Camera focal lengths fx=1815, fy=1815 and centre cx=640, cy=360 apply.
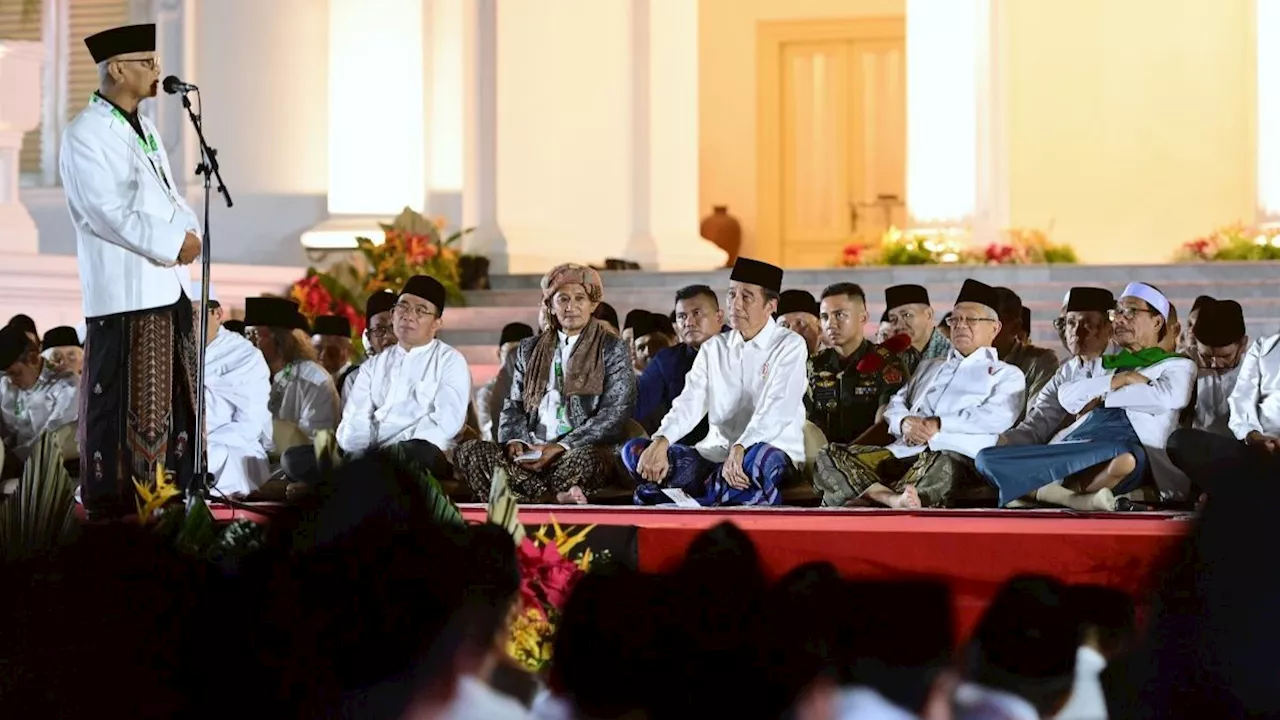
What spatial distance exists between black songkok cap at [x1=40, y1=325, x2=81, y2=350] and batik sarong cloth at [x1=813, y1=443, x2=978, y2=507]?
14.7 feet

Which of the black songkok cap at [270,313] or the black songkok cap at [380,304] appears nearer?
the black songkok cap at [380,304]

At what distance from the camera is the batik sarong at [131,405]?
5641mm

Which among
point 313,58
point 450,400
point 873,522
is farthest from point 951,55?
point 873,522

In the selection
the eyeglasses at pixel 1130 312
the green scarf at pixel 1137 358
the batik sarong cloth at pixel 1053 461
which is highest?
the eyeglasses at pixel 1130 312

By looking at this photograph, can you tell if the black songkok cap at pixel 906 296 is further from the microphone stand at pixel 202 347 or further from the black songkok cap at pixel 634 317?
the microphone stand at pixel 202 347

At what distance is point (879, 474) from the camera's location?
746 centimetres

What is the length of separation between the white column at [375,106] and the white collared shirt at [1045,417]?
6985 mm

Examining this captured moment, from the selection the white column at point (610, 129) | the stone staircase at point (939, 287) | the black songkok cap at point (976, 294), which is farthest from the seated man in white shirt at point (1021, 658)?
the white column at point (610, 129)

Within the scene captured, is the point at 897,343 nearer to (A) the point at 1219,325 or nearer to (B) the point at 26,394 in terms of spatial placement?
(A) the point at 1219,325

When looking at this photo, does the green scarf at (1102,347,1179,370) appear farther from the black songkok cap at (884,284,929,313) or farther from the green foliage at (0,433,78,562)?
the green foliage at (0,433,78,562)

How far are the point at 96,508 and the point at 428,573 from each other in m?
2.76

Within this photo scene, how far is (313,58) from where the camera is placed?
14211mm

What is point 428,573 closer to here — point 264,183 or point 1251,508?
point 1251,508

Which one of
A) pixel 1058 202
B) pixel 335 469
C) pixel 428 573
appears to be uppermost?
pixel 1058 202
